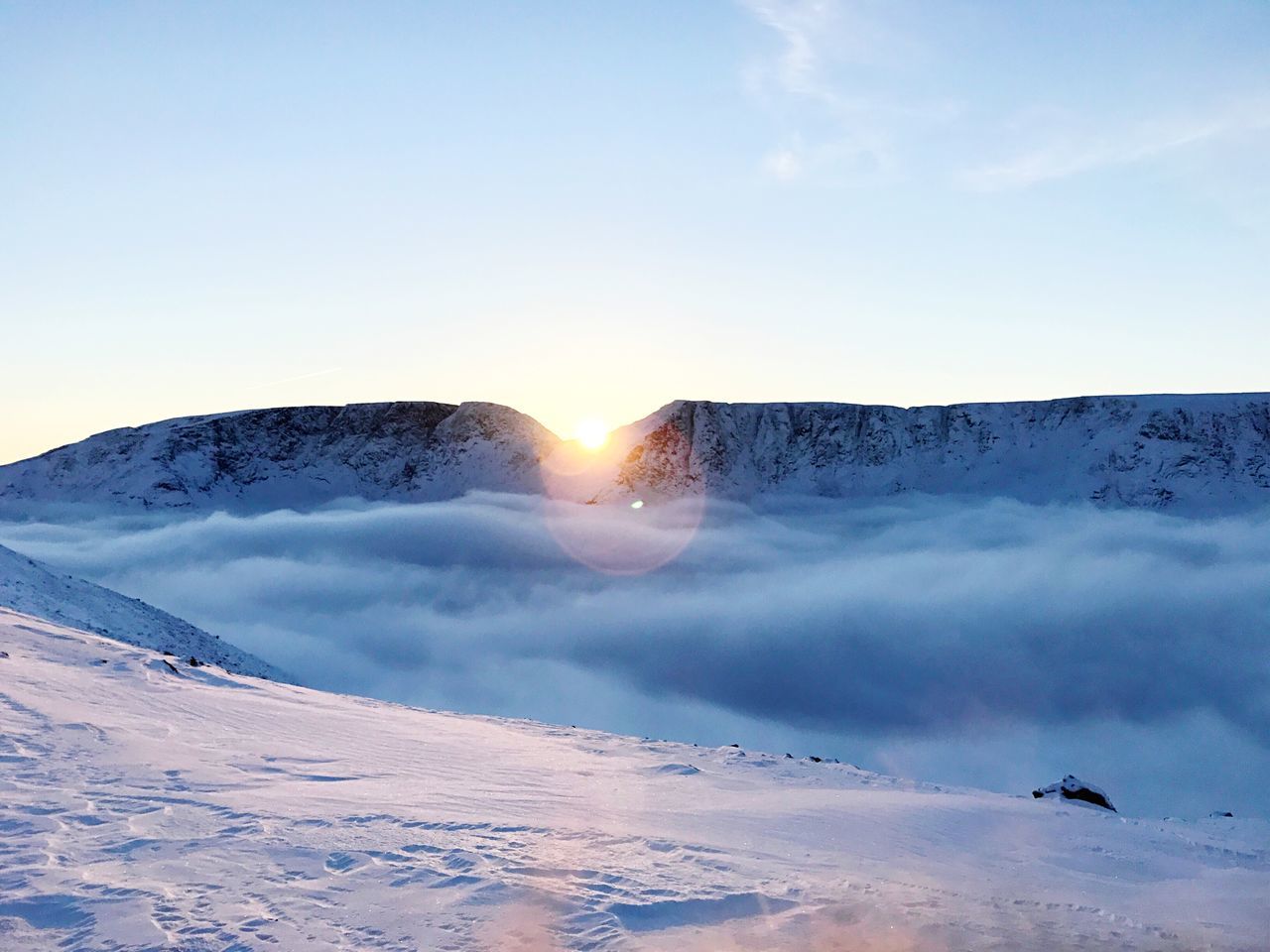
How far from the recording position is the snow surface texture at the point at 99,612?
977 inches

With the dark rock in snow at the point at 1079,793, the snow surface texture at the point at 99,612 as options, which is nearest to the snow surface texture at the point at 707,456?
the snow surface texture at the point at 99,612

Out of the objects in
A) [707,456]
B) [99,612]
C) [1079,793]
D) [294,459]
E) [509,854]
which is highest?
[294,459]

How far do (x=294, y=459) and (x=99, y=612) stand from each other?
4499 inches

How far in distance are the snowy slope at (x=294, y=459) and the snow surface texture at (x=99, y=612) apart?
102343mm

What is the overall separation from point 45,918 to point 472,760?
6704mm

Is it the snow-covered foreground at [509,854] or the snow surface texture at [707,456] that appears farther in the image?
the snow surface texture at [707,456]

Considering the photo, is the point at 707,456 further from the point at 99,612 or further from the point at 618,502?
the point at 99,612

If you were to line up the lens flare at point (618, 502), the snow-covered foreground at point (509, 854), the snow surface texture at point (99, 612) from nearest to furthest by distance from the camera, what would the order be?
the snow-covered foreground at point (509, 854), the snow surface texture at point (99, 612), the lens flare at point (618, 502)

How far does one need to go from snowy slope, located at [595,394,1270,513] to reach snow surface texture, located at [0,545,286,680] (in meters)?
106

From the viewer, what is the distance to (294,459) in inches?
5443

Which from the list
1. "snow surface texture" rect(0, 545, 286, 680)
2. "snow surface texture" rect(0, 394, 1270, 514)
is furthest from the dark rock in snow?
"snow surface texture" rect(0, 394, 1270, 514)

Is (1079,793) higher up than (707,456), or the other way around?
(707,456)

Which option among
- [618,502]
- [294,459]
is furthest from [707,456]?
[294,459]

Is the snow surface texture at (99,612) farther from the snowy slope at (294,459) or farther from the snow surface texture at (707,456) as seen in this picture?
Result: the snow surface texture at (707,456)
